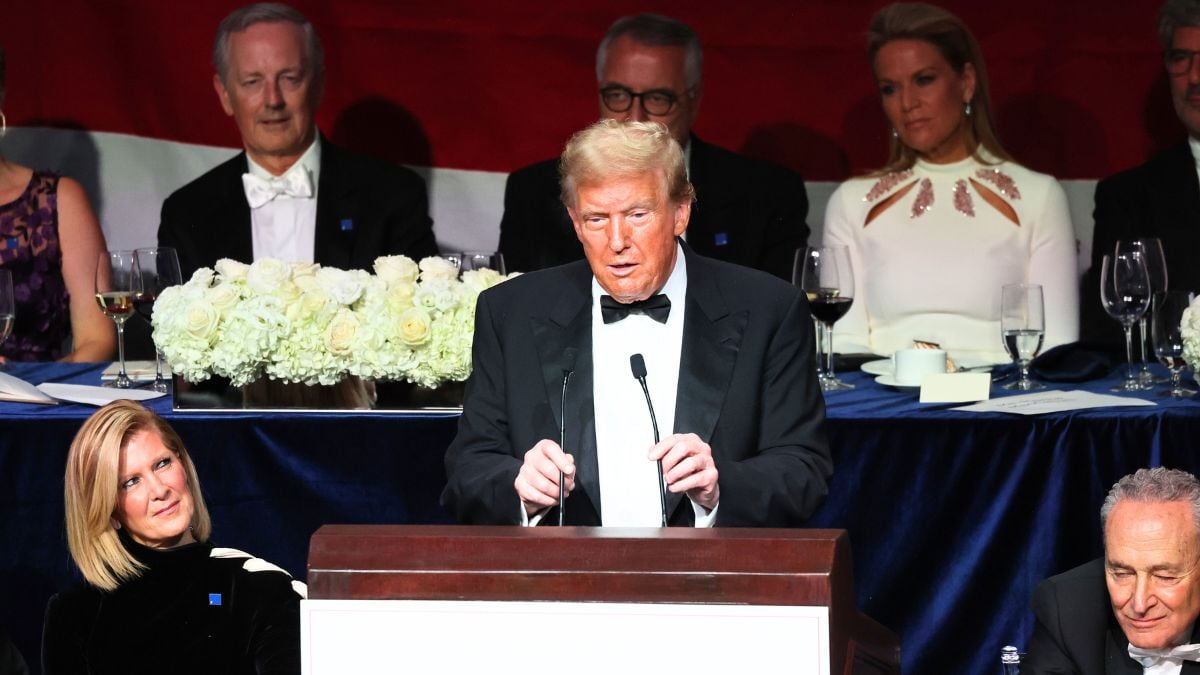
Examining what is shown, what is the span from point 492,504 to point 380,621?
796 millimetres

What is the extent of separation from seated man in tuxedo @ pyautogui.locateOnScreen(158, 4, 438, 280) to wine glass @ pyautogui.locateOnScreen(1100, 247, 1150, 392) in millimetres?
2199

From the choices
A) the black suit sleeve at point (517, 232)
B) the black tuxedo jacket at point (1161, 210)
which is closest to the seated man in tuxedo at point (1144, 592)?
the black tuxedo jacket at point (1161, 210)

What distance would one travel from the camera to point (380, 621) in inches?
65.3

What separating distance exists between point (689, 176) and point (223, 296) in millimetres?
1829

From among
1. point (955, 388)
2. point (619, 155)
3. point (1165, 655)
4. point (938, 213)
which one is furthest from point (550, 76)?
point (1165, 655)

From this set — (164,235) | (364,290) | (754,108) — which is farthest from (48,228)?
(754,108)

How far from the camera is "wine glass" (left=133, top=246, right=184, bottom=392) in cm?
378

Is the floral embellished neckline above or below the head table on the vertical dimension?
above

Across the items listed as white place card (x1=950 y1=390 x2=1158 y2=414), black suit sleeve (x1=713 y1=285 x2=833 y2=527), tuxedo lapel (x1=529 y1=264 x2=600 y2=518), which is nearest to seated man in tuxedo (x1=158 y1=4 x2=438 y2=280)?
white place card (x1=950 y1=390 x2=1158 y2=414)

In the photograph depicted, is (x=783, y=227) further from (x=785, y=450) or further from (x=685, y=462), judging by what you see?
(x=685, y=462)

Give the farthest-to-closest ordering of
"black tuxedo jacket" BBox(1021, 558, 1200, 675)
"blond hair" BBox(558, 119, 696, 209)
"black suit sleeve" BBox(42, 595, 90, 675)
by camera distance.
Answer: "black suit sleeve" BBox(42, 595, 90, 675)
"black tuxedo jacket" BBox(1021, 558, 1200, 675)
"blond hair" BBox(558, 119, 696, 209)

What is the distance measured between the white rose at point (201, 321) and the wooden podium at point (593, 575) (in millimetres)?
1864

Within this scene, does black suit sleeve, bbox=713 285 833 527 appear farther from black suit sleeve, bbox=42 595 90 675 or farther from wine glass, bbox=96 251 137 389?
wine glass, bbox=96 251 137 389

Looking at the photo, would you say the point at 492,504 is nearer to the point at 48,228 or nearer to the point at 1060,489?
the point at 1060,489
